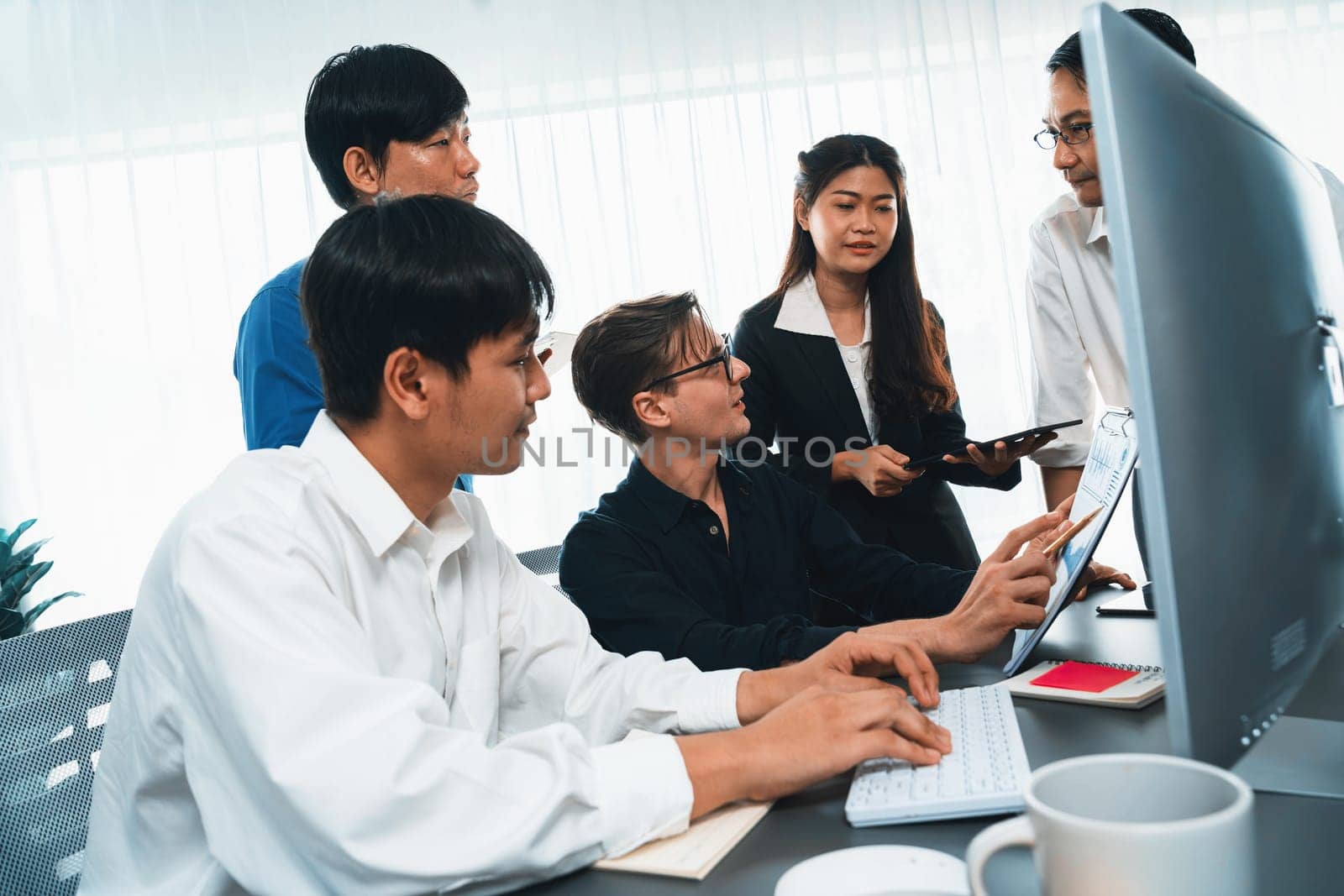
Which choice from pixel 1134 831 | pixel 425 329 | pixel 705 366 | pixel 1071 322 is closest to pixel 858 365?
pixel 1071 322

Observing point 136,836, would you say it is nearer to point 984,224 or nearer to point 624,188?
point 624,188

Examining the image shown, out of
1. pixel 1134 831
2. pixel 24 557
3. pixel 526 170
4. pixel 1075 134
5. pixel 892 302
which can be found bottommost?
pixel 1134 831

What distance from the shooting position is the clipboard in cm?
101

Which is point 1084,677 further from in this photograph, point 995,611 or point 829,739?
point 829,739

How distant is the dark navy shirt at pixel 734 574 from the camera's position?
1353mm

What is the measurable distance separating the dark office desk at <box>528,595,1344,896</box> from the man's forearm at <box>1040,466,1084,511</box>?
1.10 m

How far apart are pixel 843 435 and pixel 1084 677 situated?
1.10 m

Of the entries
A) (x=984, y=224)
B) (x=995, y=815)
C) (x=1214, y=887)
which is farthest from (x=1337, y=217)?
(x=984, y=224)

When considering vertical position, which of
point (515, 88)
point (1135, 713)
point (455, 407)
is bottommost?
point (1135, 713)

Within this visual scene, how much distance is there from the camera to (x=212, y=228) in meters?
3.77

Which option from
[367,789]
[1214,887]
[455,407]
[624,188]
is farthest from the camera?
[624,188]

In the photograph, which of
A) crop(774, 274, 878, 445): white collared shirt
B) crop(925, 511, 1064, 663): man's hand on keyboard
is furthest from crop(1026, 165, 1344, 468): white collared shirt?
crop(925, 511, 1064, 663): man's hand on keyboard

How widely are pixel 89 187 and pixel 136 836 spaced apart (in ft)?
11.6

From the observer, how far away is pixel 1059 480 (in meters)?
2.19
